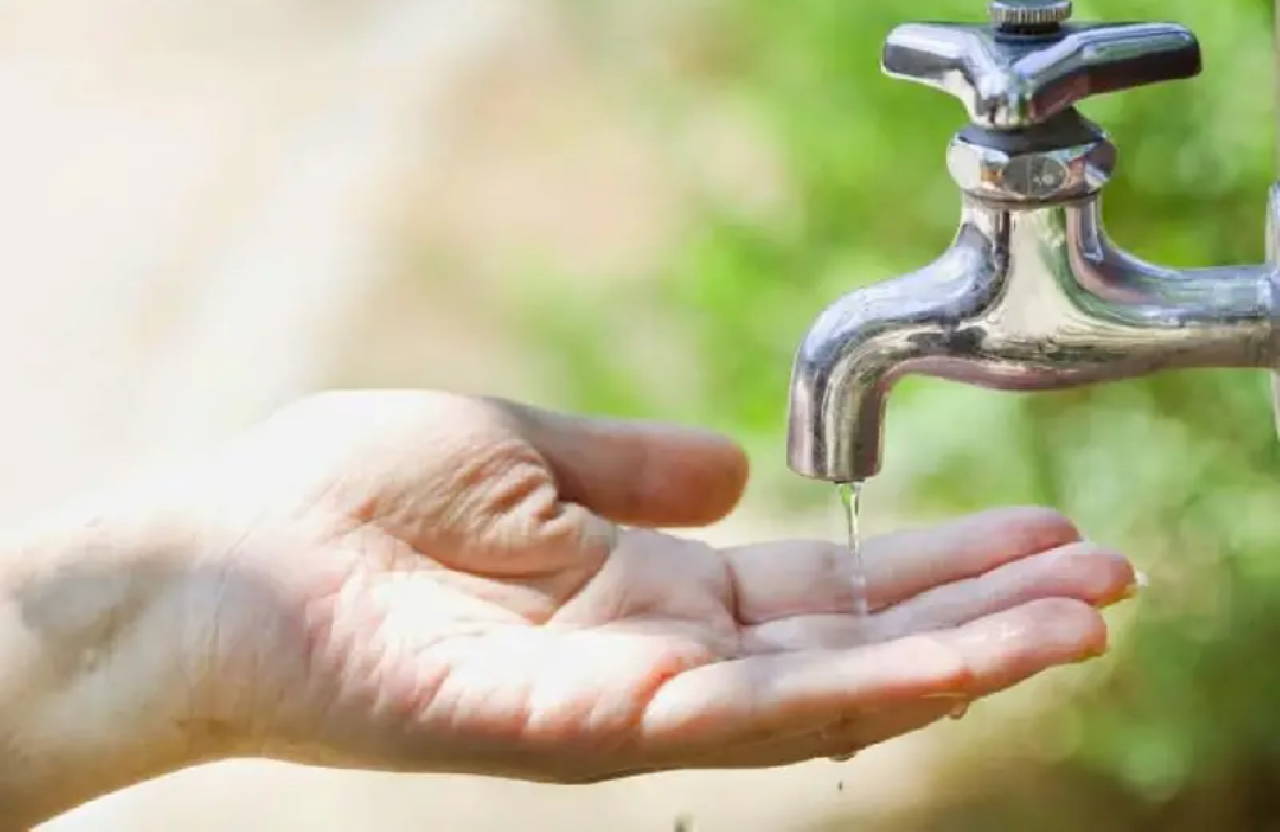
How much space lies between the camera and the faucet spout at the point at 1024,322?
52 centimetres

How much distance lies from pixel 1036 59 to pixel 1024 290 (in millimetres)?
78

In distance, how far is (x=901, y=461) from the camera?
0.81 metres

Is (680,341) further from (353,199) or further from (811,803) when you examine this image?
(353,199)

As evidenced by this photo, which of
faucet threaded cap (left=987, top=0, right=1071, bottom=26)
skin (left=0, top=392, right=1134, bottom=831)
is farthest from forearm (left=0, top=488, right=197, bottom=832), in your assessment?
faucet threaded cap (left=987, top=0, right=1071, bottom=26)

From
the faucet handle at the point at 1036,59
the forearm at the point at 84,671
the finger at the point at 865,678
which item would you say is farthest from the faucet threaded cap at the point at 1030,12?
the forearm at the point at 84,671

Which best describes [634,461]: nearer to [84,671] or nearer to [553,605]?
[553,605]

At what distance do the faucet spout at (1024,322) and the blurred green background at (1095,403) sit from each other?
0.23 m

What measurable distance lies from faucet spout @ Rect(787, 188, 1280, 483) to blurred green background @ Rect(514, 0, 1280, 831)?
230 millimetres

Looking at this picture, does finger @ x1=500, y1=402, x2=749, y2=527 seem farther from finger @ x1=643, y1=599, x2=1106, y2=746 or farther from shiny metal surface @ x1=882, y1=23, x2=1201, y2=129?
shiny metal surface @ x1=882, y1=23, x2=1201, y2=129

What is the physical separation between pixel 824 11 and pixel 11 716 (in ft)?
1.65

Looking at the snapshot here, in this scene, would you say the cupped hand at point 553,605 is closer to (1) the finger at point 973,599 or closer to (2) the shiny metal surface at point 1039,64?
(1) the finger at point 973,599

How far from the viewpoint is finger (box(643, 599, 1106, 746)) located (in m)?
0.62

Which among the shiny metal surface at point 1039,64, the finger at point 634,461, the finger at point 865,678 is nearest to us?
the shiny metal surface at point 1039,64

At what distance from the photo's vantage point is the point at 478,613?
2.33 feet
